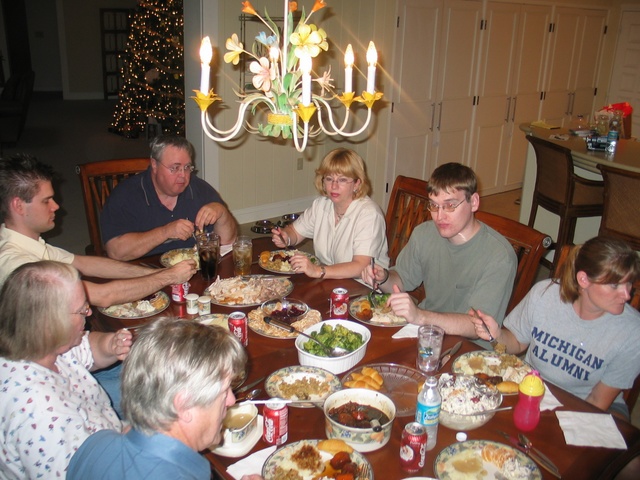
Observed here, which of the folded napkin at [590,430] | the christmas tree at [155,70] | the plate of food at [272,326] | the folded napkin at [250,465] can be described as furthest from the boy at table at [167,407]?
the christmas tree at [155,70]

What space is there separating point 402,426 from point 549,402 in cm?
45

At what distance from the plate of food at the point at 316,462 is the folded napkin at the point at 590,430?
58cm

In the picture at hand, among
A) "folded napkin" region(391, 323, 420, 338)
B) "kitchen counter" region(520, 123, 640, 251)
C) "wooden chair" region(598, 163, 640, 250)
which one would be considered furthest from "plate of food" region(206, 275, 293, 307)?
"kitchen counter" region(520, 123, 640, 251)

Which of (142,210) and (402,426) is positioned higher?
(142,210)

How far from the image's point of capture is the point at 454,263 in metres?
2.30

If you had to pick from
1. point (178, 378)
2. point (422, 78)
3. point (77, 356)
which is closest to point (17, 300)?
point (77, 356)

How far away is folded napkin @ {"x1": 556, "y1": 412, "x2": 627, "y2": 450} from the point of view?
4.89ft

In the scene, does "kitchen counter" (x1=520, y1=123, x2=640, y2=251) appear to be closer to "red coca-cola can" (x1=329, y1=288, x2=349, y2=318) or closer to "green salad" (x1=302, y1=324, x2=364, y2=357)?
"red coca-cola can" (x1=329, y1=288, x2=349, y2=318)

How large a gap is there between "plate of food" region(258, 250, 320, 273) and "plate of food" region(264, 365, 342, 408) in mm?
811

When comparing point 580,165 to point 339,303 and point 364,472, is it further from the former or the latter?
point 364,472

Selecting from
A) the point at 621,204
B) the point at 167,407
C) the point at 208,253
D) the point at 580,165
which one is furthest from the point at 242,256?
the point at 580,165

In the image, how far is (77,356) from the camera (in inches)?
69.9

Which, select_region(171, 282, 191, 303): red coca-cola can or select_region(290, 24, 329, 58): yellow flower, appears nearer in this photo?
select_region(290, 24, 329, 58): yellow flower

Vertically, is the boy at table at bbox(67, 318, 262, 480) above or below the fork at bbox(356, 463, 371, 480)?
above
